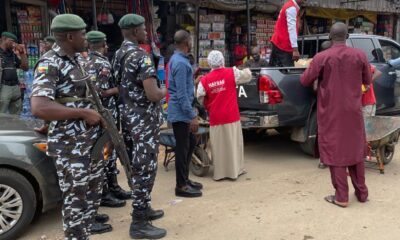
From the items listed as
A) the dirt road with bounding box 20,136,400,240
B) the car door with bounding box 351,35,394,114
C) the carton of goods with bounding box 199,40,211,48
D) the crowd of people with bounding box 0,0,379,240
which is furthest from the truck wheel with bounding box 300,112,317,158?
the carton of goods with bounding box 199,40,211,48

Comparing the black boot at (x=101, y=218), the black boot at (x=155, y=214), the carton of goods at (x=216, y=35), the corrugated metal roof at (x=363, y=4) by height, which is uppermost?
the corrugated metal roof at (x=363, y=4)

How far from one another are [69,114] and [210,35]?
919cm

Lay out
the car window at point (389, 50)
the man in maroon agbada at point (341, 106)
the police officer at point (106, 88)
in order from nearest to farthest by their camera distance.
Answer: the police officer at point (106, 88)
the man in maroon agbada at point (341, 106)
the car window at point (389, 50)

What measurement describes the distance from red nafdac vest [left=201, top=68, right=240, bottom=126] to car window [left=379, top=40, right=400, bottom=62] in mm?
3937

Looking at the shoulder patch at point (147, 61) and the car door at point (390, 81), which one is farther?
the car door at point (390, 81)

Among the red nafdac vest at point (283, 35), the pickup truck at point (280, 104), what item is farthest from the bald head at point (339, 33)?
the red nafdac vest at point (283, 35)

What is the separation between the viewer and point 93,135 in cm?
302

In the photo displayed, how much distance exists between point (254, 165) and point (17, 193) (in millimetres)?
3482

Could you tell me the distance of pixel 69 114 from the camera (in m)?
2.77

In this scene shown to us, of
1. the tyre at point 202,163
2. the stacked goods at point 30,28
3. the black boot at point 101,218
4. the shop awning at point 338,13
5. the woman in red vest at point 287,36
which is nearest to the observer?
the black boot at point 101,218

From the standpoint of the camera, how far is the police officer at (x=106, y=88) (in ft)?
14.2

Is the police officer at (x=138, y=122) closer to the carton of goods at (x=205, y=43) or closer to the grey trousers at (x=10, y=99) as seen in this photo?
the grey trousers at (x=10, y=99)

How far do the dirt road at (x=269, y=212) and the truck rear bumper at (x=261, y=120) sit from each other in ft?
2.07

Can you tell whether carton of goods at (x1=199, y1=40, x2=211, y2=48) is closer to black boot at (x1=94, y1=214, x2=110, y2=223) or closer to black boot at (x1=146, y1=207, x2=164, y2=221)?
black boot at (x1=146, y1=207, x2=164, y2=221)
